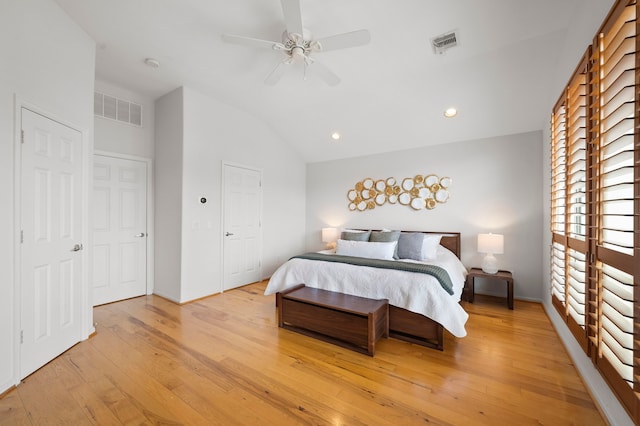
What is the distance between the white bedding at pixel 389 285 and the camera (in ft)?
7.75

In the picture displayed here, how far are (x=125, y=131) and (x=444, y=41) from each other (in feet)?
13.5

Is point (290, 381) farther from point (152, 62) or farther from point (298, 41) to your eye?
point (152, 62)

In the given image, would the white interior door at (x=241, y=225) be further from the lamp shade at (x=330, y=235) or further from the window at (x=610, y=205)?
the window at (x=610, y=205)

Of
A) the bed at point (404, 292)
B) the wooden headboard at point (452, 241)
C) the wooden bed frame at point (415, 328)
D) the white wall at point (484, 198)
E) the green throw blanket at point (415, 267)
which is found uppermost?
the white wall at point (484, 198)

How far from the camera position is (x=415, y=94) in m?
3.58

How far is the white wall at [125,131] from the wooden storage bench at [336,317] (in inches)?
117

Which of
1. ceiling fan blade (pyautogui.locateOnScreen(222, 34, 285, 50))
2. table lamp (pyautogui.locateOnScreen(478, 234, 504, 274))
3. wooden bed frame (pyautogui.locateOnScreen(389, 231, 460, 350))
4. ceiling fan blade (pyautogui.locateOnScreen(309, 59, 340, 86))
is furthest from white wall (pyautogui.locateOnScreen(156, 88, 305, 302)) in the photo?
table lamp (pyautogui.locateOnScreen(478, 234, 504, 274))

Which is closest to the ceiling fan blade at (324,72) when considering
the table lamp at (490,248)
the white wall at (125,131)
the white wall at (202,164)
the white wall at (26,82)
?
the white wall at (202,164)

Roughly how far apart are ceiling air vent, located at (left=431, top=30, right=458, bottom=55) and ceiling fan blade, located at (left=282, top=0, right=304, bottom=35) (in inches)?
55.0

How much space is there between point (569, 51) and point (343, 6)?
2047 mm

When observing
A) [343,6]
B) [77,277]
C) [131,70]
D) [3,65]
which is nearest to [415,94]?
[343,6]

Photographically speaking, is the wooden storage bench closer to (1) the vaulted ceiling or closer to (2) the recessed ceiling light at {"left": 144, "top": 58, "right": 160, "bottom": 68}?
(1) the vaulted ceiling

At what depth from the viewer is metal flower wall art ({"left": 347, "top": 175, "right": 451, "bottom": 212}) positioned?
4.38 metres

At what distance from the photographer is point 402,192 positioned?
4.69 metres
